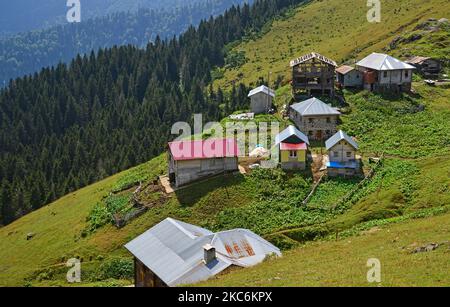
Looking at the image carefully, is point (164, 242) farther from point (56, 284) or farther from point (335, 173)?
point (335, 173)

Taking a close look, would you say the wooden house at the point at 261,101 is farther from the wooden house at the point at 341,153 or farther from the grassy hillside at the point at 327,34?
the grassy hillside at the point at 327,34

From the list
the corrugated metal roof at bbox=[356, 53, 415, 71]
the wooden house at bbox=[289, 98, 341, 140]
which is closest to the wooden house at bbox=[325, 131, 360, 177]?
the wooden house at bbox=[289, 98, 341, 140]

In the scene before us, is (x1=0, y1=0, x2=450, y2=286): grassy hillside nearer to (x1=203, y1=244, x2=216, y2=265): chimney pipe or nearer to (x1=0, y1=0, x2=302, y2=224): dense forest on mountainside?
(x1=203, y1=244, x2=216, y2=265): chimney pipe

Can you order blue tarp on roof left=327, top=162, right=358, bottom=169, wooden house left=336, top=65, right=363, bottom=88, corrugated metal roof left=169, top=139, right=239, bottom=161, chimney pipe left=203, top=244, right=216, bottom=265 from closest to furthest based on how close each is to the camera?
chimney pipe left=203, top=244, right=216, bottom=265
blue tarp on roof left=327, top=162, right=358, bottom=169
corrugated metal roof left=169, top=139, right=239, bottom=161
wooden house left=336, top=65, right=363, bottom=88

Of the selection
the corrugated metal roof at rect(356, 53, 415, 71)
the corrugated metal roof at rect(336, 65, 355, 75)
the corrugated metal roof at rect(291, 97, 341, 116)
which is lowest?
the corrugated metal roof at rect(291, 97, 341, 116)

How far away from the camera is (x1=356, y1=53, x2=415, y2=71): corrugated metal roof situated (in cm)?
8150

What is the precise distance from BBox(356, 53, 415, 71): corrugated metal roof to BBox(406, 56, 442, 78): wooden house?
845 cm

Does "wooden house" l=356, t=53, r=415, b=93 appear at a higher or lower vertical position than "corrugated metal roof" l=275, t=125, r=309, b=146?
higher

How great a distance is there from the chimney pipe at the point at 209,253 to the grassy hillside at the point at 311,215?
7.94ft

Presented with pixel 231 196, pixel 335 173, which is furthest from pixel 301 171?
pixel 231 196

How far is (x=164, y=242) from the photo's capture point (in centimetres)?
4006
